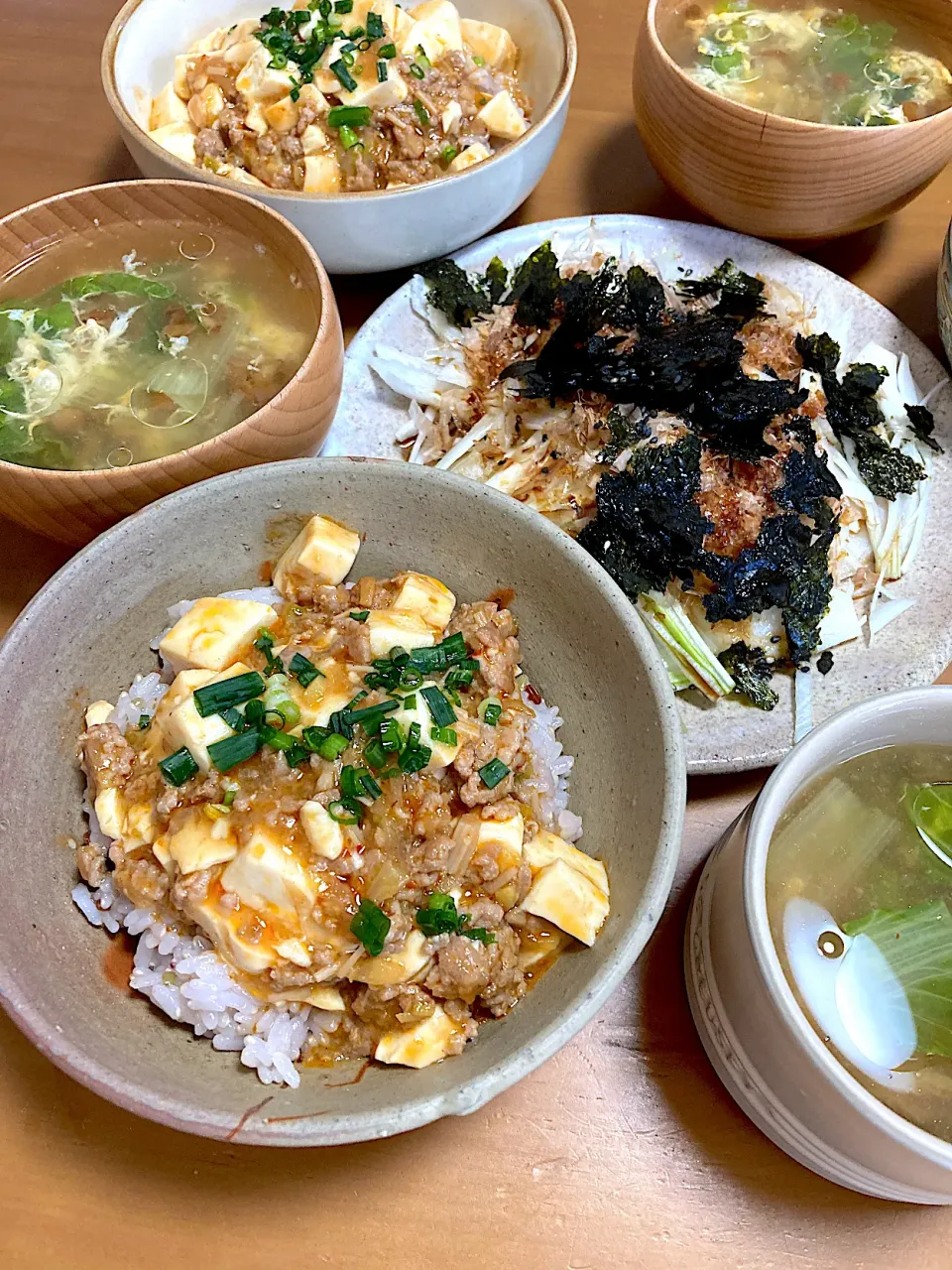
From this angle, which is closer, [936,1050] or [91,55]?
[936,1050]

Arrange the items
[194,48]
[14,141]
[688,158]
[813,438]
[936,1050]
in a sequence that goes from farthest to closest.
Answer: [14,141], [194,48], [688,158], [813,438], [936,1050]

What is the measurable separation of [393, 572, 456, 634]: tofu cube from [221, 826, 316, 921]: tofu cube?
1.61 feet

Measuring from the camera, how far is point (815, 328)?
2.36 meters

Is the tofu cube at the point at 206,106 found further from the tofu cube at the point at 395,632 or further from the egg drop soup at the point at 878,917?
the egg drop soup at the point at 878,917

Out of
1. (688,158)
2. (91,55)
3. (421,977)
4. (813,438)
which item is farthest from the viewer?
(91,55)

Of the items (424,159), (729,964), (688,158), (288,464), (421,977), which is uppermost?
(688,158)

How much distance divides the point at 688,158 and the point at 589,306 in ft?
1.75

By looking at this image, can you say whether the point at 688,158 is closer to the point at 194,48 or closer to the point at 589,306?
the point at 589,306

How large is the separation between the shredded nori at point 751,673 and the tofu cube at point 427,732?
69 cm

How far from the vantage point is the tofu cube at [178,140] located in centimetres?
231

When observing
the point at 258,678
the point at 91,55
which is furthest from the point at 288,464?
the point at 91,55

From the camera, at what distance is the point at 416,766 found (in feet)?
4.77

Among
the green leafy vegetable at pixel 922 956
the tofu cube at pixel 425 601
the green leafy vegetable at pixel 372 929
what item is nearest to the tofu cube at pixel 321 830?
the green leafy vegetable at pixel 372 929

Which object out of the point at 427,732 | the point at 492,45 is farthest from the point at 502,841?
the point at 492,45
